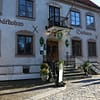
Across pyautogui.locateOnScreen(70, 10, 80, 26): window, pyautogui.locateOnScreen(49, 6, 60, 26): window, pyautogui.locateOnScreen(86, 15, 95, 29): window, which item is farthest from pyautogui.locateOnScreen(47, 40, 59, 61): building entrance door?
pyautogui.locateOnScreen(86, 15, 95, 29): window

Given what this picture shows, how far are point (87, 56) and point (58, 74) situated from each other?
386 inches

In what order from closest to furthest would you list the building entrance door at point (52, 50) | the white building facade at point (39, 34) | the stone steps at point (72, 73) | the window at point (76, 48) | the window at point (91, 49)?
the white building facade at point (39, 34), the stone steps at point (72, 73), the building entrance door at point (52, 50), the window at point (76, 48), the window at point (91, 49)

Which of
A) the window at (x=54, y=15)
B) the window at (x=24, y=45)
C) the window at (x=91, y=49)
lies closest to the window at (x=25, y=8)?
the window at (x=24, y=45)

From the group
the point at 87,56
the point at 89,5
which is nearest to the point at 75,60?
the point at 87,56

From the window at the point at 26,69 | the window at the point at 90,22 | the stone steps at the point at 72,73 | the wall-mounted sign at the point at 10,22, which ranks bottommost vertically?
the stone steps at the point at 72,73

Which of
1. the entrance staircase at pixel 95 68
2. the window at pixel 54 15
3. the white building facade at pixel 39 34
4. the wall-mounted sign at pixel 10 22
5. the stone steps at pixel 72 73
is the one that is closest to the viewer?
the wall-mounted sign at pixel 10 22

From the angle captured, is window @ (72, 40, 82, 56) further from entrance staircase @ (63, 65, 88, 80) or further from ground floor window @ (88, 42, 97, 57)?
entrance staircase @ (63, 65, 88, 80)

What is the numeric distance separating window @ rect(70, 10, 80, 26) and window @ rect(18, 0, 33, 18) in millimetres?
5017

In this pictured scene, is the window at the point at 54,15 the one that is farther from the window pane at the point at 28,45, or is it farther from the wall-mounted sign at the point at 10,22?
the wall-mounted sign at the point at 10,22

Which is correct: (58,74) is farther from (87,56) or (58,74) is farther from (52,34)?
(87,56)

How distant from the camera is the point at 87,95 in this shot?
10156mm

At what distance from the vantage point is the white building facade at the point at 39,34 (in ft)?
53.4

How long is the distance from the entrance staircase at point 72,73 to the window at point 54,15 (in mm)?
4179

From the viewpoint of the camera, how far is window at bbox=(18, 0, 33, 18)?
1735 cm
